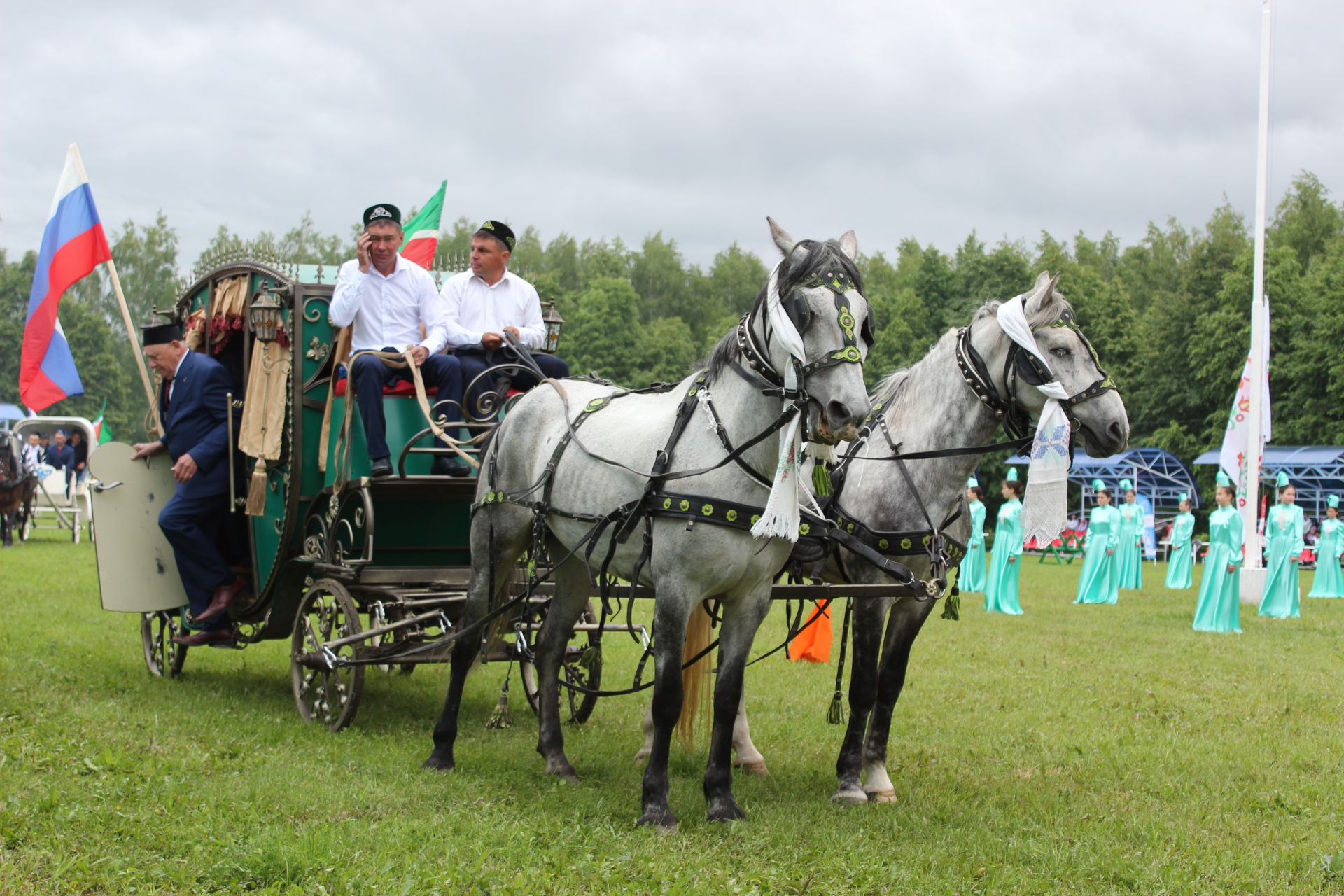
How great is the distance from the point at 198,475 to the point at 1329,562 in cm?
1914

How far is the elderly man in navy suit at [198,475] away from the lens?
7652 mm

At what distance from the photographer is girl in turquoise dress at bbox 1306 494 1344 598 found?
790 inches

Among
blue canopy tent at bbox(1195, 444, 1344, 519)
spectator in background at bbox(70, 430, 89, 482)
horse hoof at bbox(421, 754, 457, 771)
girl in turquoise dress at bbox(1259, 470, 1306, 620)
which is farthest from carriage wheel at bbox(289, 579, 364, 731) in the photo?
blue canopy tent at bbox(1195, 444, 1344, 519)

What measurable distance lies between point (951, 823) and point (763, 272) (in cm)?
6156

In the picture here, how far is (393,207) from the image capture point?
7.09m

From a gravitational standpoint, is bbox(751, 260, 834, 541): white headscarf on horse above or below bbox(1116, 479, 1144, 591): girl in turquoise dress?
above

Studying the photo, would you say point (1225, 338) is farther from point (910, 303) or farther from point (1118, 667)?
point (1118, 667)

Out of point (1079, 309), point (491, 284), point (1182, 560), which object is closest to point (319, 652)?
point (491, 284)

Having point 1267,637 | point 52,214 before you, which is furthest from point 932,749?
point 1267,637

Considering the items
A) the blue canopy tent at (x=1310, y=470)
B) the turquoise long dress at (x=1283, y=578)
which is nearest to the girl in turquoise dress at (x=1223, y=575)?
the turquoise long dress at (x=1283, y=578)

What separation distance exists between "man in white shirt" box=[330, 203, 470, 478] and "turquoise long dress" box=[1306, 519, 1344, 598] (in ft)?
59.2

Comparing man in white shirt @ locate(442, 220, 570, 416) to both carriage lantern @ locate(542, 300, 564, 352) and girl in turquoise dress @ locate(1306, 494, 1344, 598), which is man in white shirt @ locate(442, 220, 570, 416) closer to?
carriage lantern @ locate(542, 300, 564, 352)

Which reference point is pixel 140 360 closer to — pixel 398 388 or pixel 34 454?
pixel 398 388

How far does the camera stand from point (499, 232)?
7.06 meters
